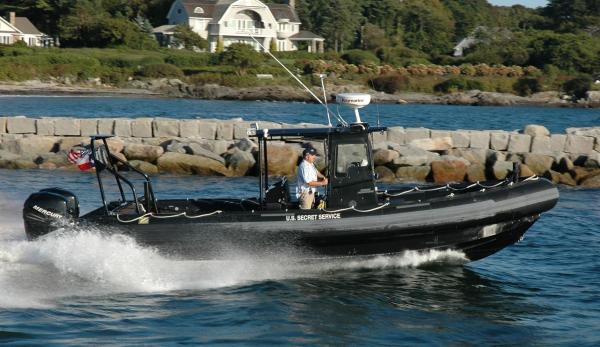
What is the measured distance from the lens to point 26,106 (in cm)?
4875

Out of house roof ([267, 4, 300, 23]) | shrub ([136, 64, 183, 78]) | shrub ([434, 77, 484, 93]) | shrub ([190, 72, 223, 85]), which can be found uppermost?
house roof ([267, 4, 300, 23])

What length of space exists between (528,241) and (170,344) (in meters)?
8.00

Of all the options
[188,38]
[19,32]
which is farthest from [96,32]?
[188,38]

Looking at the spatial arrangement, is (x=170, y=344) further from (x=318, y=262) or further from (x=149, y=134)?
(x=149, y=134)

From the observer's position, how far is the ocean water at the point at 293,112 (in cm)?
4419

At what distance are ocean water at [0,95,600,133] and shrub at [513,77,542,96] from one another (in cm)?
588

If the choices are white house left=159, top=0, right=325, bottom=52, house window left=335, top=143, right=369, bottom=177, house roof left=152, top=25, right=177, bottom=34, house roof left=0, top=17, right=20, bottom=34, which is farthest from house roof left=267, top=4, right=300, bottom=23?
house window left=335, top=143, right=369, bottom=177

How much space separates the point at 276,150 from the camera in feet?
72.3

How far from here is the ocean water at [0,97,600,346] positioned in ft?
35.0

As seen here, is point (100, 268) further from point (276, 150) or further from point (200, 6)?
point (200, 6)

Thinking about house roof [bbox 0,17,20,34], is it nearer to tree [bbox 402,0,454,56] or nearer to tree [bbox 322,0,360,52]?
tree [bbox 322,0,360,52]

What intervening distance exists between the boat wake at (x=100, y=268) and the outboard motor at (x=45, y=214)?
0.38 ft

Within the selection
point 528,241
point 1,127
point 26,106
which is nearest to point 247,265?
point 528,241

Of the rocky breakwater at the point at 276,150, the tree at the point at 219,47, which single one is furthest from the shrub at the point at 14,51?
the rocky breakwater at the point at 276,150
